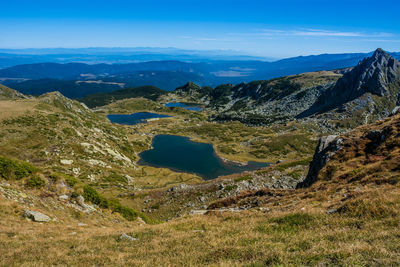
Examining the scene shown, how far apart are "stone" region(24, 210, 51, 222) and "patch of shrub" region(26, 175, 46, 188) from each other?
6086 mm

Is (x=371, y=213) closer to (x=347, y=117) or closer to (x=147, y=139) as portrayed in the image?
(x=147, y=139)

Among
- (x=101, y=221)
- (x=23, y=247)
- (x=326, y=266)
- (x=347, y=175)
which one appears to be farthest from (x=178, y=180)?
(x=326, y=266)

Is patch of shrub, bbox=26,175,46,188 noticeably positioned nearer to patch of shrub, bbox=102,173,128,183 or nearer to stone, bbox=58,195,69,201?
stone, bbox=58,195,69,201

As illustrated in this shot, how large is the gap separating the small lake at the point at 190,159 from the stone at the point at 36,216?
82.4 m

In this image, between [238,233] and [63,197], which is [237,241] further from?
[63,197]

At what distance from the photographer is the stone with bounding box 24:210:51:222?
21203mm

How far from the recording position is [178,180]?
93375 mm

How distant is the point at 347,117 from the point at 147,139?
155 meters

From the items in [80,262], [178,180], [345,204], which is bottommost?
[178,180]

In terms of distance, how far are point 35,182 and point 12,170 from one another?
286 cm

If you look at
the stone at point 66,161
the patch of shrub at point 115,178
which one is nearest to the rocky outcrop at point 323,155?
the patch of shrub at point 115,178

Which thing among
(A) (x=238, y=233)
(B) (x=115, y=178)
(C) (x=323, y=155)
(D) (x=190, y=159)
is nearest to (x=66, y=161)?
(B) (x=115, y=178)

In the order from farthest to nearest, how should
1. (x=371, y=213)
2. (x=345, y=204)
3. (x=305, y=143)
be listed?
(x=305, y=143), (x=345, y=204), (x=371, y=213)

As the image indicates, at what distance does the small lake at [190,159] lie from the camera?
11294 cm
